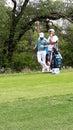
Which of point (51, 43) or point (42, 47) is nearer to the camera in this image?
point (51, 43)

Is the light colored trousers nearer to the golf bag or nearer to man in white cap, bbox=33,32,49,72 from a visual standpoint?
man in white cap, bbox=33,32,49,72

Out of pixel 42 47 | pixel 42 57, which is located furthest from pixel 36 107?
pixel 42 57

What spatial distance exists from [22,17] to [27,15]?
53 cm

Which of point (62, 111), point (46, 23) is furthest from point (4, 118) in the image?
point (46, 23)

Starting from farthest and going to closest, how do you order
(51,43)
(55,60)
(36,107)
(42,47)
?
(42,47) < (55,60) < (51,43) < (36,107)

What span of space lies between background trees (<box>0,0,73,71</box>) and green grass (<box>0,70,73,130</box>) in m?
20.2

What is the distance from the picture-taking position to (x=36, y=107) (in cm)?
836

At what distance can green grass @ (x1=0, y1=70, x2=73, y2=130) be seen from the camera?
6.91 meters

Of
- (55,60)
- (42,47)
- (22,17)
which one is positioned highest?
(22,17)

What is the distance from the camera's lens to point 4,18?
105 feet

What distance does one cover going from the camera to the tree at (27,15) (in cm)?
3236

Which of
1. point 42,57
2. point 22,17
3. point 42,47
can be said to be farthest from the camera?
point 22,17

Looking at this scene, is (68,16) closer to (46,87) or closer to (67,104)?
(46,87)

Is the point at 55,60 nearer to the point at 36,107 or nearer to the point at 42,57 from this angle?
the point at 42,57
